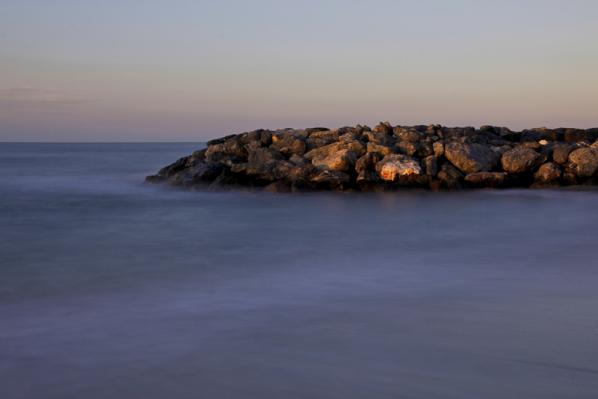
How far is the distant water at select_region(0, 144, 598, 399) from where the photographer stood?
4.28 m

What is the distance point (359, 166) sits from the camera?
19500 millimetres

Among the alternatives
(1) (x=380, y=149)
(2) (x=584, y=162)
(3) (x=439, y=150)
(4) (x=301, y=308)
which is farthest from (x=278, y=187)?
(4) (x=301, y=308)

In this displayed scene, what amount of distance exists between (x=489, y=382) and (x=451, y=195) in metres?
14.2

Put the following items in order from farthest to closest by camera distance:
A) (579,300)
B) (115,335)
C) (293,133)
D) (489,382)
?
(293,133) < (579,300) < (115,335) < (489,382)

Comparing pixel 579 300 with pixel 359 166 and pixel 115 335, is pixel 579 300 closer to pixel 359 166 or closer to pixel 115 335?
pixel 115 335

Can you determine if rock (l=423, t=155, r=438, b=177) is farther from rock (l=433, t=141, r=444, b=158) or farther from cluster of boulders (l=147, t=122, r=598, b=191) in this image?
rock (l=433, t=141, r=444, b=158)

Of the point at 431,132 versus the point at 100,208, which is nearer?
the point at 100,208

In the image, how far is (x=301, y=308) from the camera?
6.17 meters

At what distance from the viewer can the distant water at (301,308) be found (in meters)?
4.28

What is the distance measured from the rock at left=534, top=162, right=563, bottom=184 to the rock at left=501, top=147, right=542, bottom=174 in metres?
0.35

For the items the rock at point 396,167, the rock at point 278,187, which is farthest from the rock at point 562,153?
the rock at point 278,187

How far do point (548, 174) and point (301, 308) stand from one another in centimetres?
1587

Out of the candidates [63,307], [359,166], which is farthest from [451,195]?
[63,307]

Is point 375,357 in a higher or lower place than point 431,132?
lower
